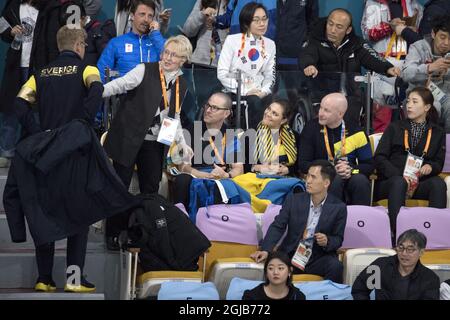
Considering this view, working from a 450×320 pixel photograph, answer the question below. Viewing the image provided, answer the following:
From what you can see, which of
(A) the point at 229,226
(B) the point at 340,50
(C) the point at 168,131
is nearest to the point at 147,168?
(C) the point at 168,131

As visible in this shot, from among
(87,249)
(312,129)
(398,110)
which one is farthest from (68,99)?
(398,110)

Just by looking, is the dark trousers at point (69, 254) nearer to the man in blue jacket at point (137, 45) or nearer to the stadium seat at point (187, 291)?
the stadium seat at point (187, 291)

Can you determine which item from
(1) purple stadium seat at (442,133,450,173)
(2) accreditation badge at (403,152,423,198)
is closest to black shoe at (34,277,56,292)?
(2) accreditation badge at (403,152,423,198)

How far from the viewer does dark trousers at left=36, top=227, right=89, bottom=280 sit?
33.2 feet

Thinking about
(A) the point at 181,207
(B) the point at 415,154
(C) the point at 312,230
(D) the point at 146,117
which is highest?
(D) the point at 146,117

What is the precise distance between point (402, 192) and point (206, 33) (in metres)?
2.72

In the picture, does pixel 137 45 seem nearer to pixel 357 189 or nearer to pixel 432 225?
pixel 357 189

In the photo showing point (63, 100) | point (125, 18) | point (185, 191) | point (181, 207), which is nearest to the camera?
point (63, 100)

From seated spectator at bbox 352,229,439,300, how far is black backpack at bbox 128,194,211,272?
1205 millimetres

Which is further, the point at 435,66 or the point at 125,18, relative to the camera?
the point at 125,18

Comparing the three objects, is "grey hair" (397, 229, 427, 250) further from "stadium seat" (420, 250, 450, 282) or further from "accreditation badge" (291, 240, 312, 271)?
"accreditation badge" (291, 240, 312, 271)

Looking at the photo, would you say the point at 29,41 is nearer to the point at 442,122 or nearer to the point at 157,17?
the point at 157,17

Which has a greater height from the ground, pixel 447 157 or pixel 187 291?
pixel 447 157

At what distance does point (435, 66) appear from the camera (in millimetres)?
12578
